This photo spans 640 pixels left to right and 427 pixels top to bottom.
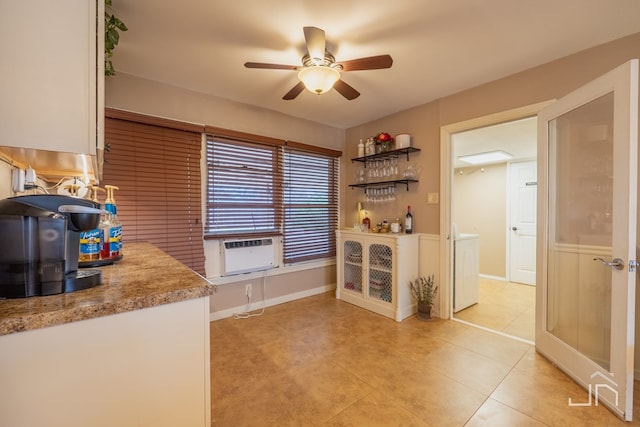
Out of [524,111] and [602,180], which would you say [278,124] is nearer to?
[524,111]

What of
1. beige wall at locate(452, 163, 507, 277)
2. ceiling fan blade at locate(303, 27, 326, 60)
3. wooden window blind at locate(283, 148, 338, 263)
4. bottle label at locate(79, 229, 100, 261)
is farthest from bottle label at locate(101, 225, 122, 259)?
Answer: beige wall at locate(452, 163, 507, 277)

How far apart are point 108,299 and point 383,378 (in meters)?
1.78

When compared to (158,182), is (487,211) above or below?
below

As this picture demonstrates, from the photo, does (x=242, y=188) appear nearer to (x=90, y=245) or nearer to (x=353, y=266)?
(x=353, y=266)

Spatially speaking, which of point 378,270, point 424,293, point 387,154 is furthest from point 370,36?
point 424,293

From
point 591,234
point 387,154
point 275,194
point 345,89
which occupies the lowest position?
point 591,234

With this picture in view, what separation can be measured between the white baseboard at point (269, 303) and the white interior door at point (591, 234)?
2.37 m

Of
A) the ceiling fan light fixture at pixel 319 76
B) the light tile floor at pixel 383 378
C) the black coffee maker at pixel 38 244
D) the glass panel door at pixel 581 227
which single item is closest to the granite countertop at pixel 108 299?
the black coffee maker at pixel 38 244

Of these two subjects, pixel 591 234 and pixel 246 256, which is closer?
pixel 591 234

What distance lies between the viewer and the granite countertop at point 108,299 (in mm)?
670

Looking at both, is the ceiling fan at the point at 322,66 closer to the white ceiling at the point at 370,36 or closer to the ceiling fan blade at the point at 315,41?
the ceiling fan blade at the point at 315,41

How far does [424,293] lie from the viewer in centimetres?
295

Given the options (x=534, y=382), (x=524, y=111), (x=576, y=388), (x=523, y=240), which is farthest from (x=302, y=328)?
(x=523, y=240)

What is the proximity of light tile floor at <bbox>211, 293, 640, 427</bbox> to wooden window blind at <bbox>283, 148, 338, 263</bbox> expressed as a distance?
3.48 feet
